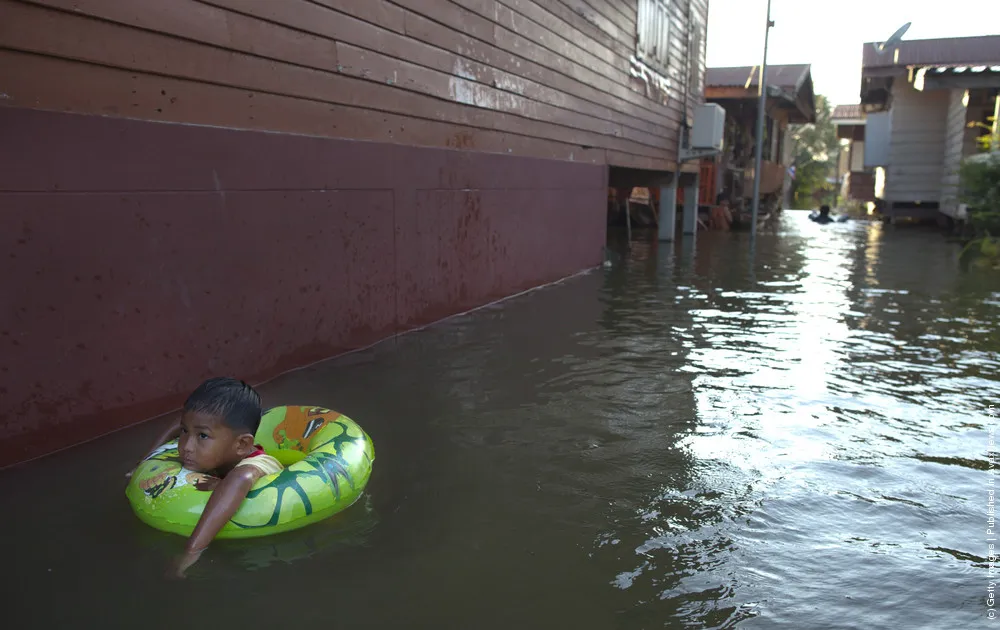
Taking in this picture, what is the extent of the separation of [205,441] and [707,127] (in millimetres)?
15636

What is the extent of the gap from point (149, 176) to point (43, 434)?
149 centimetres

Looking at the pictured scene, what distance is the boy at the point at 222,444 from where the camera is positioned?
2.98 m

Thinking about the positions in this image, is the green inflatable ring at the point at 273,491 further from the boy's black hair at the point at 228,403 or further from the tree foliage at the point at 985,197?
the tree foliage at the point at 985,197

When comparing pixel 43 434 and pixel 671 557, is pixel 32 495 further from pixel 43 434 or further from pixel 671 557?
pixel 671 557

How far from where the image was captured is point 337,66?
18.6ft

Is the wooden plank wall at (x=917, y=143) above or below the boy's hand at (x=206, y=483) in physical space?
above

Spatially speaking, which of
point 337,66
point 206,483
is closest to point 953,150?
point 337,66

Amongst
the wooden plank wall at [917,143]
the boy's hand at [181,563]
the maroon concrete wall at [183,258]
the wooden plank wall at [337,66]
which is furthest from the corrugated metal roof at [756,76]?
the boy's hand at [181,563]

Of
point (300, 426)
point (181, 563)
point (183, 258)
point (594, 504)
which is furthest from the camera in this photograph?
point (183, 258)

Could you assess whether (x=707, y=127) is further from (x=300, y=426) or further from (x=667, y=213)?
(x=300, y=426)

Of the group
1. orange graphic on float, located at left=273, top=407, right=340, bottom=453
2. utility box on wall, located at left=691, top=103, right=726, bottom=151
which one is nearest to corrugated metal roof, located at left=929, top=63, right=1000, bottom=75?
utility box on wall, located at left=691, top=103, right=726, bottom=151

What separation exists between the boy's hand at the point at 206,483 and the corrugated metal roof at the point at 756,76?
2715cm

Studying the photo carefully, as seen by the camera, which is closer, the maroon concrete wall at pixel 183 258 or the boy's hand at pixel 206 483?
the boy's hand at pixel 206 483

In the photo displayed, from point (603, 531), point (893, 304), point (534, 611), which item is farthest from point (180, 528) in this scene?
point (893, 304)
